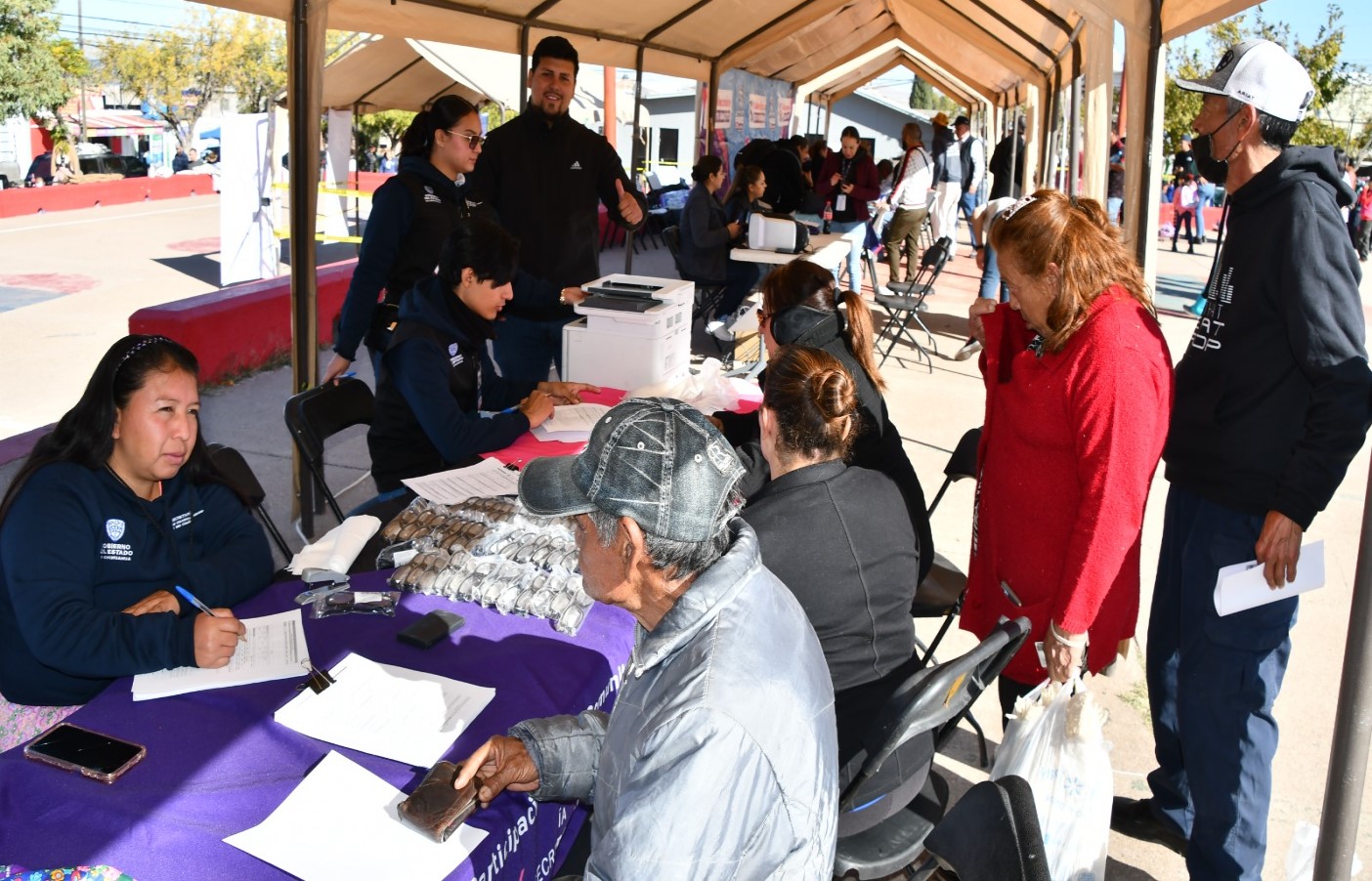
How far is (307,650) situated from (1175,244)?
1938cm

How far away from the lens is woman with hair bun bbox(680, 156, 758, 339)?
778cm

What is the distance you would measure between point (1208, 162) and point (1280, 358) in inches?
23.1

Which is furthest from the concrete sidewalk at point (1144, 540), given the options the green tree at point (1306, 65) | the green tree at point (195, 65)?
the green tree at point (195, 65)

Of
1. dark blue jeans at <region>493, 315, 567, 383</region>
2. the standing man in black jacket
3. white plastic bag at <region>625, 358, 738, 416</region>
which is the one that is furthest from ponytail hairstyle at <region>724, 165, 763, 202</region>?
white plastic bag at <region>625, 358, 738, 416</region>

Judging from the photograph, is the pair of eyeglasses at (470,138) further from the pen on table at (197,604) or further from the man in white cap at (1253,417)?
the man in white cap at (1253,417)

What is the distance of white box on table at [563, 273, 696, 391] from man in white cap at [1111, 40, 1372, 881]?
6.39 ft

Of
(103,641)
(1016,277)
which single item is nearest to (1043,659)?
(1016,277)

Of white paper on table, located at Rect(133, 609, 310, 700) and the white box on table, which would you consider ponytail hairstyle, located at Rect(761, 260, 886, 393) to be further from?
white paper on table, located at Rect(133, 609, 310, 700)

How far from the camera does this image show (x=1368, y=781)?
3018 mm

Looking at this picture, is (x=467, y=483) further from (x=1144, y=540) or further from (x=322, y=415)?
(x=1144, y=540)

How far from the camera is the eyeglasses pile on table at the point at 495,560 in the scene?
2.12 m

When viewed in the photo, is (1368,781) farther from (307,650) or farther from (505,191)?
(505,191)

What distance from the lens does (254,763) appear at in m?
1.59

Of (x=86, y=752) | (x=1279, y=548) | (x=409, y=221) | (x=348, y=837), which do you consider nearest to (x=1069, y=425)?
(x=1279, y=548)
